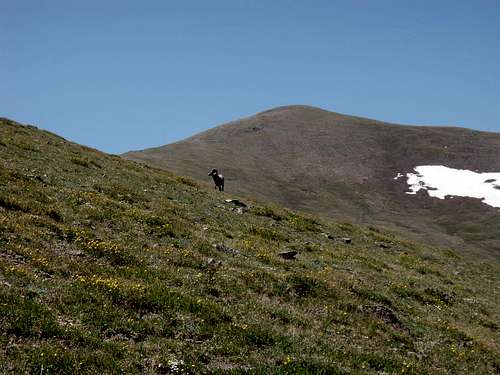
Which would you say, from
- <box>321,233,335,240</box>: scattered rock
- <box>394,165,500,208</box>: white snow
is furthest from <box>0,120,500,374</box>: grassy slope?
<box>394,165,500,208</box>: white snow

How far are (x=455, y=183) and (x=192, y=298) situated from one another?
122291mm

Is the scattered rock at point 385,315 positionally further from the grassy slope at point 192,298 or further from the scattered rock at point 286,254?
the scattered rock at point 286,254

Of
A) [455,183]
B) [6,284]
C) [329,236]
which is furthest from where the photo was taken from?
[455,183]

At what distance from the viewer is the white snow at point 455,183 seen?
117812 millimetres

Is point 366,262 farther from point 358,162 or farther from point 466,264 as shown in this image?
point 358,162

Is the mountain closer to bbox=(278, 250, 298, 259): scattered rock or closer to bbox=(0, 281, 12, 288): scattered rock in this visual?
bbox=(278, 250, 298, 259): scattered rock

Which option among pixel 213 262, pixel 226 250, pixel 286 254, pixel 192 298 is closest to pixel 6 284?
pixel 192 298

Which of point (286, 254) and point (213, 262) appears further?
point (286, 254)

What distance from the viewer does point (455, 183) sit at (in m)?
125

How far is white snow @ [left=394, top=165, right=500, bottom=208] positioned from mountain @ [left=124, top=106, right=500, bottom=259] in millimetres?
2371

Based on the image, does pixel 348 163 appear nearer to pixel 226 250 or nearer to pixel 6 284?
pixel 226 250

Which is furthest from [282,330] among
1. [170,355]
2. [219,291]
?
[170,355]

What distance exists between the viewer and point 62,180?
26156 millimetres

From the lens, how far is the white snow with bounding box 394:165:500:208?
118 metres
